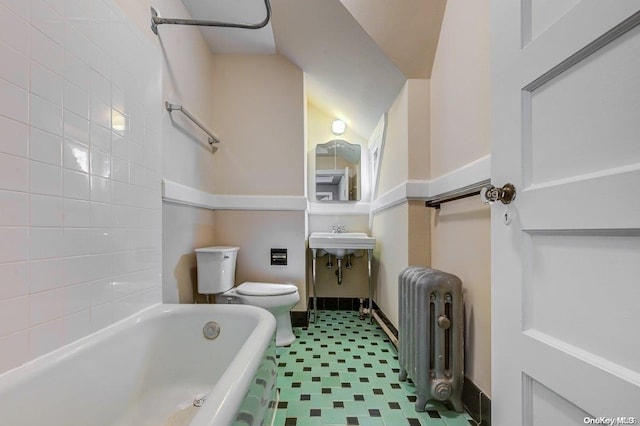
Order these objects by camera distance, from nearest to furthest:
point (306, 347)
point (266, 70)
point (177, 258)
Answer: point (177, 258), point (306, 347), point (266, 70)

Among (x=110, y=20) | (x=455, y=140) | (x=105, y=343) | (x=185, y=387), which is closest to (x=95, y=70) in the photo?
(x=110, y=20)

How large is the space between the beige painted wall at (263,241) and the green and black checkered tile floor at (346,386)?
0.49 m

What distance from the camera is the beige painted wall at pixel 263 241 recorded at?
2240 mm

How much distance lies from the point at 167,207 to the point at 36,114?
800 millimetres

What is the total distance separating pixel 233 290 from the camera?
1901mm

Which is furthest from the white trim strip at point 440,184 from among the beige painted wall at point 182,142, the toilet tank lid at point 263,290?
the beige painted wall at point 182,142

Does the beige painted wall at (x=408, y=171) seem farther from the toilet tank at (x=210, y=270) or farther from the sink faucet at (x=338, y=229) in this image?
the toilet tank at (x=210, y=270)

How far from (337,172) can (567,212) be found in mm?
2376

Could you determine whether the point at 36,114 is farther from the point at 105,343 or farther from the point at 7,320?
the point at 105,343

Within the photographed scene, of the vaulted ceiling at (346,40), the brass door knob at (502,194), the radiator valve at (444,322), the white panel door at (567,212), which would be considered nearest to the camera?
the white panel door at (567,212)

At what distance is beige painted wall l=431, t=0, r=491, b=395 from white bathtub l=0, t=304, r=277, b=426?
89 centimetres

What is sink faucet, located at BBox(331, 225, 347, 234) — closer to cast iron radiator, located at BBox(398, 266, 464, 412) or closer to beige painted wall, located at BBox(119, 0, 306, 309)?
beige painted wall, located at BBox(119, 0, 306, 309)

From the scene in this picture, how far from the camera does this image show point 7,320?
0.70 m

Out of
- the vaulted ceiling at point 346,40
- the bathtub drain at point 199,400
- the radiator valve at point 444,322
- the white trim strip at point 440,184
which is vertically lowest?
the bathtub drain at point 199,400
